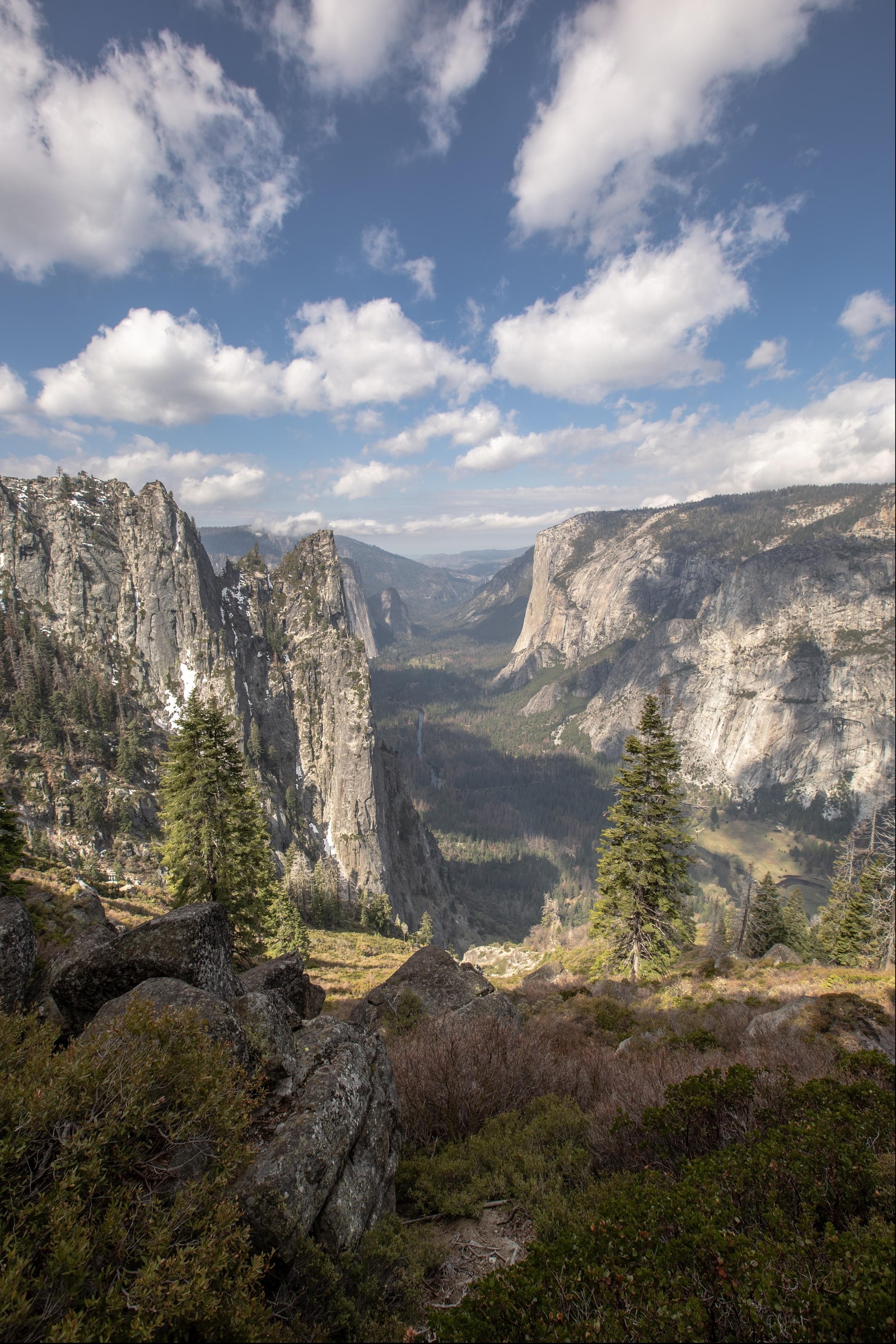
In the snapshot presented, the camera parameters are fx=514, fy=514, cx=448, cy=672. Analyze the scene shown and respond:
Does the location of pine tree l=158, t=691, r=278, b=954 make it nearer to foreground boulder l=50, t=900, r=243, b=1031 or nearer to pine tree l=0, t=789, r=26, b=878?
pine tree l=0, t=789, r=26, b=878

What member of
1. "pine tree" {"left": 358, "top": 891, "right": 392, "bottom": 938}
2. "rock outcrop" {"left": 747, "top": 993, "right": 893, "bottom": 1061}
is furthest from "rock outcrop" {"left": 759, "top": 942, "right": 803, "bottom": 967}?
"pine tree" {"left": 358, "top": 891, "right": 392, "bottom": 938}

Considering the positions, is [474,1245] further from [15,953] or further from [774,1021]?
[774,1021]

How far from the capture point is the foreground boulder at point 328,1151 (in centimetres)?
572

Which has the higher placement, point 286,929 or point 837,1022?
point 837,1022

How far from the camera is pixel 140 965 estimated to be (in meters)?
9.85

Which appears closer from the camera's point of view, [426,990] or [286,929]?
[426,990]

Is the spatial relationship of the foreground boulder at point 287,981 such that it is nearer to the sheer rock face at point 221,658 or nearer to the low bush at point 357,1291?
the low bush at point 357,1291

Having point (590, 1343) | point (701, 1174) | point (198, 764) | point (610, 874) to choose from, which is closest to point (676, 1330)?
point (590, 1343)

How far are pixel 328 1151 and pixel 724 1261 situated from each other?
4570 millimetres

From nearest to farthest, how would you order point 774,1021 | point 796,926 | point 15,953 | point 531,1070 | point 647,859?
point 15,953 → point 531,1070 → point 774,1021 → point 647,859 → point 796,926

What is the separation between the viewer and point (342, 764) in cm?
13075

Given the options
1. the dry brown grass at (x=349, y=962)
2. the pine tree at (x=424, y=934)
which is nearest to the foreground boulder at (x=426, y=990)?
the dry brown grass at (x=349, y=962)

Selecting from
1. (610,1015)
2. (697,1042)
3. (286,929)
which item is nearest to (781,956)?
(610,1015)

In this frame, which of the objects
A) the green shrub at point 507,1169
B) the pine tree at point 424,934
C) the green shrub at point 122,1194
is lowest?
the pine tree at point 424,934
